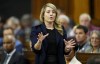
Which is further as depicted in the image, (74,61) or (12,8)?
(12,8)

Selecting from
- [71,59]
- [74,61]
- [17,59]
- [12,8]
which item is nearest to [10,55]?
[17,59]

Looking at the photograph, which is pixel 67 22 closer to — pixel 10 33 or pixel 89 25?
pixel 89 25

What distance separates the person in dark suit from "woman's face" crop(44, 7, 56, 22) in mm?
1441

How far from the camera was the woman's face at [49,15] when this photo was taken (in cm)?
691

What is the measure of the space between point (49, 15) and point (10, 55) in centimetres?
175

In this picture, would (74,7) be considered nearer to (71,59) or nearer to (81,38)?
(81,38)

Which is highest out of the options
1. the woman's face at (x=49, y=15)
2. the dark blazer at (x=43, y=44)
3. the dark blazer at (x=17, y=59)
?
the woman's face at (x=49, y=15)

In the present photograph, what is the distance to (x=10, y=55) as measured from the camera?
841 centimetres

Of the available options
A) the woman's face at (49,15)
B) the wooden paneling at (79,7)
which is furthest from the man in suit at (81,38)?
the wooden paneling at (79,7)

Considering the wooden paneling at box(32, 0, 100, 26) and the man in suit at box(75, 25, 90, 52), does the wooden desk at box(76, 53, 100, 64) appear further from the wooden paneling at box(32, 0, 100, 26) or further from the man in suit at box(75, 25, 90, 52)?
the wooden paneling at box(32, 0, 100, 26)

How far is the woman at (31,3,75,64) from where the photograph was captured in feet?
22.5

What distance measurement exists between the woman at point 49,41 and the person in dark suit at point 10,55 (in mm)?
1286

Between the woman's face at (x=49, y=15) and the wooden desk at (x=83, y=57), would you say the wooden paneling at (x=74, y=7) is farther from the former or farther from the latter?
the woman's face at (x=49, y=15)

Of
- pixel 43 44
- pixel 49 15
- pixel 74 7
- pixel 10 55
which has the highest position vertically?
pixel 49 15
